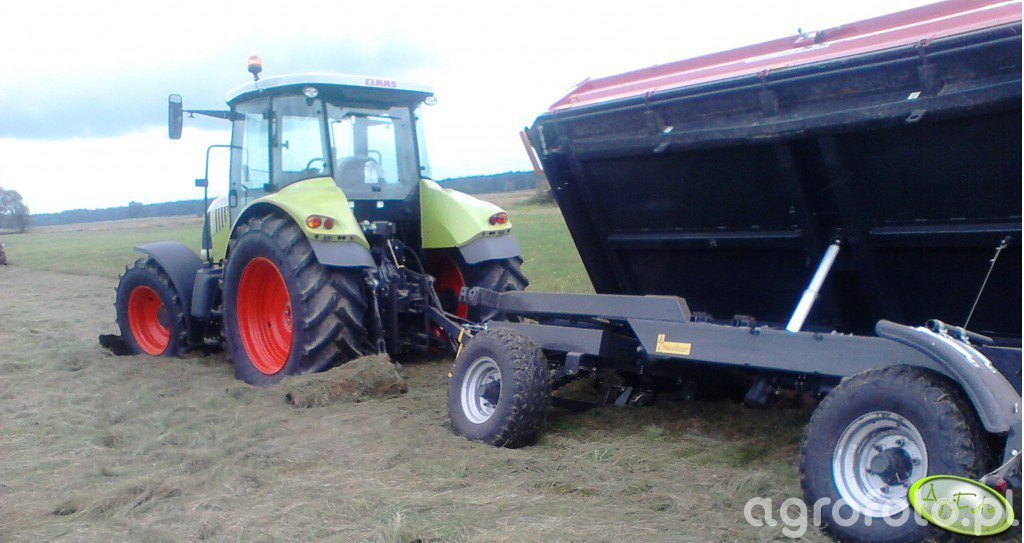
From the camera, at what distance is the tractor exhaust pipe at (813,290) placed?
398cm

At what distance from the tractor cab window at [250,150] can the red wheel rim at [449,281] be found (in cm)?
151

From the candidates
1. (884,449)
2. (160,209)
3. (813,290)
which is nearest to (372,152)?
(813,290)

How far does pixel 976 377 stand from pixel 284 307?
5.02 meters

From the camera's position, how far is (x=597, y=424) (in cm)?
494

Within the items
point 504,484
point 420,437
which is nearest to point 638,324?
point 504,484

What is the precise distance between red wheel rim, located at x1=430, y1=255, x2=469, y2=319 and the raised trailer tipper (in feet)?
6.11

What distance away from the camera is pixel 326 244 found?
241 inches

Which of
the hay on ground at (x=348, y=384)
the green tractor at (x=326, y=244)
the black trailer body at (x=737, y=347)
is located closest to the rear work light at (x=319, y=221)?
the green tractor at (x=326, y=244)

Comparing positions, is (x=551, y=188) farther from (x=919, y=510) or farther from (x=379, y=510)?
(x=919, y=510)

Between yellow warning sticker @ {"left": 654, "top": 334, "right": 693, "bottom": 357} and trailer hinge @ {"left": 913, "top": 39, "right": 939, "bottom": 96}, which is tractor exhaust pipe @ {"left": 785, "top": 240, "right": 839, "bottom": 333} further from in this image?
trailer hinge @ {"left": 913, "top": 39, "right": 939, "bottom": 96}

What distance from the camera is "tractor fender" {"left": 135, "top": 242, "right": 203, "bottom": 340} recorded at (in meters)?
7.51

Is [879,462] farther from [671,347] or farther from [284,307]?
[284,307]

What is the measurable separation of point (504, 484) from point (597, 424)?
3.49 feet

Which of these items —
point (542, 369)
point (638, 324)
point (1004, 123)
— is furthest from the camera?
point (542, 369)
